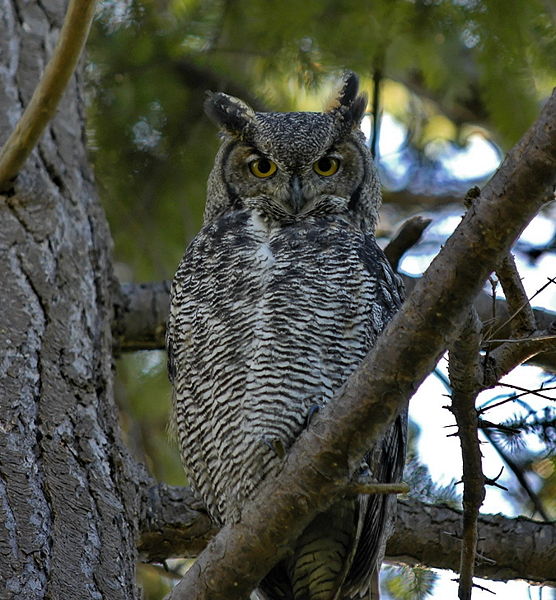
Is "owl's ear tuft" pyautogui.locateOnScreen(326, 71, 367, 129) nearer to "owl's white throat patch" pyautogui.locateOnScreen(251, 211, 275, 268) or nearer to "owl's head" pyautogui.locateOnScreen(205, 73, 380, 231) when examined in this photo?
"owl's head" pyautogui.locateOnScreen(205, 73, 380, 231)

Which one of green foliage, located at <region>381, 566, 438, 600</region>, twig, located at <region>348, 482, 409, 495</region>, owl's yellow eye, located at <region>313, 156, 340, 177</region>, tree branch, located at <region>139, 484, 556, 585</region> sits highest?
owl's yellow eye, located at <region>313, 156, 340, 177</region>

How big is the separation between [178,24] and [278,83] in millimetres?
531

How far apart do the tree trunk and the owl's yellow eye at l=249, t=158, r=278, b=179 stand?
579mm

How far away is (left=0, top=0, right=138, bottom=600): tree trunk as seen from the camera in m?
2.08

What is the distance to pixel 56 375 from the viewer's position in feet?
8.22

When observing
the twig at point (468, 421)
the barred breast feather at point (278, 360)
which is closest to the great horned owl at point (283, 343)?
the barred breast feather at point (278, 360)

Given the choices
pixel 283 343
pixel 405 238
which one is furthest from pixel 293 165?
pixel 283 343

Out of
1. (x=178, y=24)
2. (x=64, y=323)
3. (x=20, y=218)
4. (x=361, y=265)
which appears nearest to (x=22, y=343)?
(x=64, y=323)

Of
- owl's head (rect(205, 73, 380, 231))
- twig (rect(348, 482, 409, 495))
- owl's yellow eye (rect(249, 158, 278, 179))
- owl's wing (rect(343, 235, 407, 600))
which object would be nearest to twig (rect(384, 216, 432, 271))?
owl's head (rect(205, 73, 380, 231))

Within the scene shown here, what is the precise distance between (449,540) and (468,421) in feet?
3.77

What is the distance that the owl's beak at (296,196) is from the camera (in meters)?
Answer: 2.92

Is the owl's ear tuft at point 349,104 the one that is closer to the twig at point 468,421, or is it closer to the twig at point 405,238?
the twig at point 405,238

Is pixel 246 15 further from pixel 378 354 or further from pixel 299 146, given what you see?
pixel 378 354

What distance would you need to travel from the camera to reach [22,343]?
2500mm
